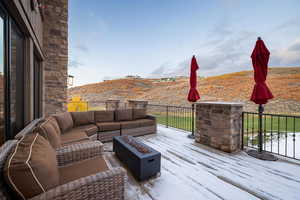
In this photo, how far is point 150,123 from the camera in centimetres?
431

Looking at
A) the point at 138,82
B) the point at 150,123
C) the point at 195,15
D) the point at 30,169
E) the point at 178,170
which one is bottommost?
the point at 178,170

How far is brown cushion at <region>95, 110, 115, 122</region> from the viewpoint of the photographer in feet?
13.1

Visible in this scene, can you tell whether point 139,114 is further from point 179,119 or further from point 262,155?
point 179,119

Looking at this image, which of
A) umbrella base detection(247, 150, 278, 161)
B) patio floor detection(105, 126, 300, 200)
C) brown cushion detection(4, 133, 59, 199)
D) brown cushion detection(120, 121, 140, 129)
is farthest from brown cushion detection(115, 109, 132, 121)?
umbrella base detection(247, 150, 278, 161)

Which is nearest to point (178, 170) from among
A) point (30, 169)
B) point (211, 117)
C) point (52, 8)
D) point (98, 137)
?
point (211, 117)

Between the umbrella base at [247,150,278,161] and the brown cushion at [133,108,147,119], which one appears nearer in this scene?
the umbrella base at [247,150,278,161]

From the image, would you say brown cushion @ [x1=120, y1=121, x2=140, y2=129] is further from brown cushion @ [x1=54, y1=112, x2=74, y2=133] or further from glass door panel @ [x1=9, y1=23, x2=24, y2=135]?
glass door panel @ [x1=9, y1=23, x2=24, y2=135]

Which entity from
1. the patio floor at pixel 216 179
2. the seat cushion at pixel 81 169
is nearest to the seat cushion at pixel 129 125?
the patio floor at pixel 216 179

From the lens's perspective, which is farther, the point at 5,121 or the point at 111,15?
the point at 111,15

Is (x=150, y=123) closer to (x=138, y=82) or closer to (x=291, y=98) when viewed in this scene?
(x=291, y=98)

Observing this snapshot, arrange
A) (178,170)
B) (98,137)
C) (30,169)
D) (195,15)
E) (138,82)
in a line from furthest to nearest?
(138,82) < (195,15) < (98,137) < (178,170) < (30,169)

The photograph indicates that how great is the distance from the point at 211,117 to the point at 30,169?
3362 mm

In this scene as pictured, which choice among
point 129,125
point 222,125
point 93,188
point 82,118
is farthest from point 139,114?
point 93,188

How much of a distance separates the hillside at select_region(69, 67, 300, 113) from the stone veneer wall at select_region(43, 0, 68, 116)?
872 centimetres
